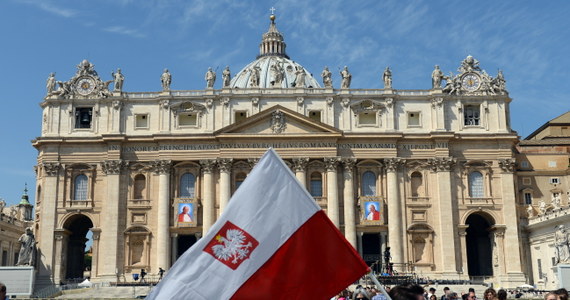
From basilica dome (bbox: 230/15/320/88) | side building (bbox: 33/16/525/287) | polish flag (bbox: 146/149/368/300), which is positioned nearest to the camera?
polish flag (bbox: 146/149/368/300)

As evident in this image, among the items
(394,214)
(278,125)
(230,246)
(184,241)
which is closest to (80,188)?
(184,241)

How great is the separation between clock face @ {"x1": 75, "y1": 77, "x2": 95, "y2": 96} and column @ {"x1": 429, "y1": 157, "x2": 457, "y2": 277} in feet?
109

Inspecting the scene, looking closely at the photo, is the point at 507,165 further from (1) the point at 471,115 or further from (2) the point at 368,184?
(2) the point at 368,184

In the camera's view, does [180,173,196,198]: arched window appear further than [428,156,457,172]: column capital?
Yes

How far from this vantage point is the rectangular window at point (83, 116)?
224 feet

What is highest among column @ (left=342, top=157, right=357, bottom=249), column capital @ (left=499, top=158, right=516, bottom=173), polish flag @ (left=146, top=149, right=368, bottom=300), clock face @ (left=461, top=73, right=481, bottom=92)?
clock face @ (left=461, top=73, right=481, bottom=92)

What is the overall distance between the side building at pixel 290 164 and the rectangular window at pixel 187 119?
26 centimetres

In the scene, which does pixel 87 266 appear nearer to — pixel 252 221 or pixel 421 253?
pixel 421 253

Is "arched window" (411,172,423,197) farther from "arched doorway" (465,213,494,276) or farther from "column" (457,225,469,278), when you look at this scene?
"arched doorway" (465,213,494,276)

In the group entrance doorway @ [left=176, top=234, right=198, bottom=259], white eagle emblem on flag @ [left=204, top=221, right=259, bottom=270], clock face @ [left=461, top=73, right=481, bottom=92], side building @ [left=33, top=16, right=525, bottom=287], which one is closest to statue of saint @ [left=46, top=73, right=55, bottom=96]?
side building @ [left=33, top=16, right=525, bottom=287]

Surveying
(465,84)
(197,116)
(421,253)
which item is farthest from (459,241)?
(197,116)

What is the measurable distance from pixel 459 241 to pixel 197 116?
27.0 meters

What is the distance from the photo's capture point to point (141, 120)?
2672 inches

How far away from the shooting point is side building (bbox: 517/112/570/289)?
62.5 m
